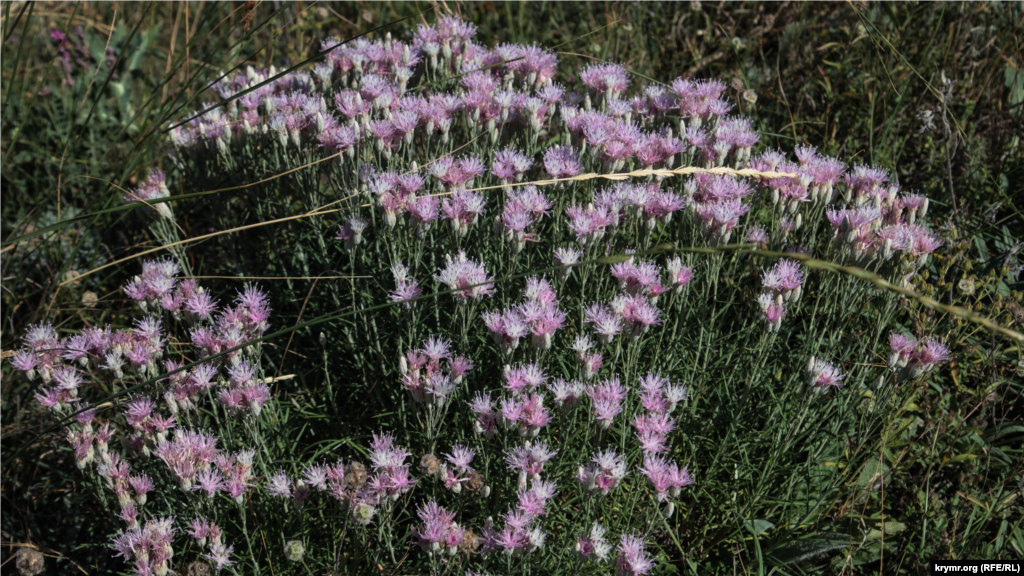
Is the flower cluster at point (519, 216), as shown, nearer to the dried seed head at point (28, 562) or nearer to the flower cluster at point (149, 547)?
the flower cluster at point (149, 547)

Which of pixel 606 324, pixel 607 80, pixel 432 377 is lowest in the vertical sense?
pixel 432 377

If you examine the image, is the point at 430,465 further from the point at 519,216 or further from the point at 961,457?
the point at 961,457

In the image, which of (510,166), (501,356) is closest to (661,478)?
(501,356)

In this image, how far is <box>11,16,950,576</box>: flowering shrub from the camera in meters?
2.53

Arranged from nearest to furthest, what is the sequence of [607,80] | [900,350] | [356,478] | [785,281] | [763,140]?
[356,478], [900,350], [785,281], [607,80], [763,140]

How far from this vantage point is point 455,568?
2.73 meters

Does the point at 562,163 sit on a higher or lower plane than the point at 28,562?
higher

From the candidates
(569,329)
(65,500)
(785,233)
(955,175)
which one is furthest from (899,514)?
(65,500)

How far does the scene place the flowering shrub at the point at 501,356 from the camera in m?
2.53

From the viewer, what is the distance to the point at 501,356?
10.0ft

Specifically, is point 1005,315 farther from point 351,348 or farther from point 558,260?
point 351,348

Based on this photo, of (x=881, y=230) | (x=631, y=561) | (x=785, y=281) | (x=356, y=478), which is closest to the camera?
(x=631, y=561)

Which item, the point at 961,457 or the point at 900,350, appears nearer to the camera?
the point at 900,350

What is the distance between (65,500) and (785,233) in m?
3.56
